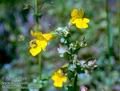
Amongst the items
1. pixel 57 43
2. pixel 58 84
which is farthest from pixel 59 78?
pixel 57 43

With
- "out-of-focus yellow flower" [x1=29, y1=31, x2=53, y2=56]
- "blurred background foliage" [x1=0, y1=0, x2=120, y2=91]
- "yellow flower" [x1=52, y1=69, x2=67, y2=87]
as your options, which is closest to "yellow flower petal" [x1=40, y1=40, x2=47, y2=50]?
"out-of-focus yellow flower" [x1=29, y1=31, x2=53, y2=56]

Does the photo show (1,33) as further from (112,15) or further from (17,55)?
(112,15)

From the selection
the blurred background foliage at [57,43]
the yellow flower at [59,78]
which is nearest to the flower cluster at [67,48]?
the yellow flower at [59,78]

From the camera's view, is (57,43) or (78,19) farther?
(57,43)

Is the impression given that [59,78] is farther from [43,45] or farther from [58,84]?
[43,45]

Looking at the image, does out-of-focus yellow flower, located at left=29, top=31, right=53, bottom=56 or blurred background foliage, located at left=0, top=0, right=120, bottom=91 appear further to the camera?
Result: blurred background foliage, located at left=0, top=0, right=120, bottom=91

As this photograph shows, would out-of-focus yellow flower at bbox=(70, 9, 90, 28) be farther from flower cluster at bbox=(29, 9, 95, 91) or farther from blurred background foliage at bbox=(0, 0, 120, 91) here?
blurred background foliage at bbox=(0, 0, 120, 91)

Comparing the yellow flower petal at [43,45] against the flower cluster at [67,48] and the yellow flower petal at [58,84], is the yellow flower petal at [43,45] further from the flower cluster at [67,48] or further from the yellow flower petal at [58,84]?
the yellow flower petal at [58,84]

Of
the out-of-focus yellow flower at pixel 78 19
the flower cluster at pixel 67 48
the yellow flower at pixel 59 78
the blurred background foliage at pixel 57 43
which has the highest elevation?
the out-of-focus yellow flower at pixel 78 19
